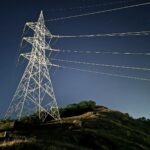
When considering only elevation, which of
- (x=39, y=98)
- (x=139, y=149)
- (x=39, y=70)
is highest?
(x=39, y=70)

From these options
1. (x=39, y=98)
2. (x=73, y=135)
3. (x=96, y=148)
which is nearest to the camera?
(x=96, y=148)

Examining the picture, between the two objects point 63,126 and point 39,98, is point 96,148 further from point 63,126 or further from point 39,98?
point 39,98

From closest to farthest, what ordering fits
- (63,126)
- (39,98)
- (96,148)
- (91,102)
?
1. (96,148)
2. (63,126)
3. (39,98)
4. (91,102)

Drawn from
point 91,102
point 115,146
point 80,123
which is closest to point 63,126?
point 80,123

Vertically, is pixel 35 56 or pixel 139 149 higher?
pixel 35 56

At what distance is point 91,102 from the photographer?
325 feet

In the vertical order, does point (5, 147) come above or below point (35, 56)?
below

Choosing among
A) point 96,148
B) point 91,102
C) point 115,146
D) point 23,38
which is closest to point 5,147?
point 96,148

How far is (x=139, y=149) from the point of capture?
4606cm

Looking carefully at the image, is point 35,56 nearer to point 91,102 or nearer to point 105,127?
point 105,127

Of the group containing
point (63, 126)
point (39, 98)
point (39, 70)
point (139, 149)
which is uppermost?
point (39, 70)

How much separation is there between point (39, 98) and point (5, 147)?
29.4 m

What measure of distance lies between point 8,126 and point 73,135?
16.8m

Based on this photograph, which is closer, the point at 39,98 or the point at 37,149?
the point at 37,149
